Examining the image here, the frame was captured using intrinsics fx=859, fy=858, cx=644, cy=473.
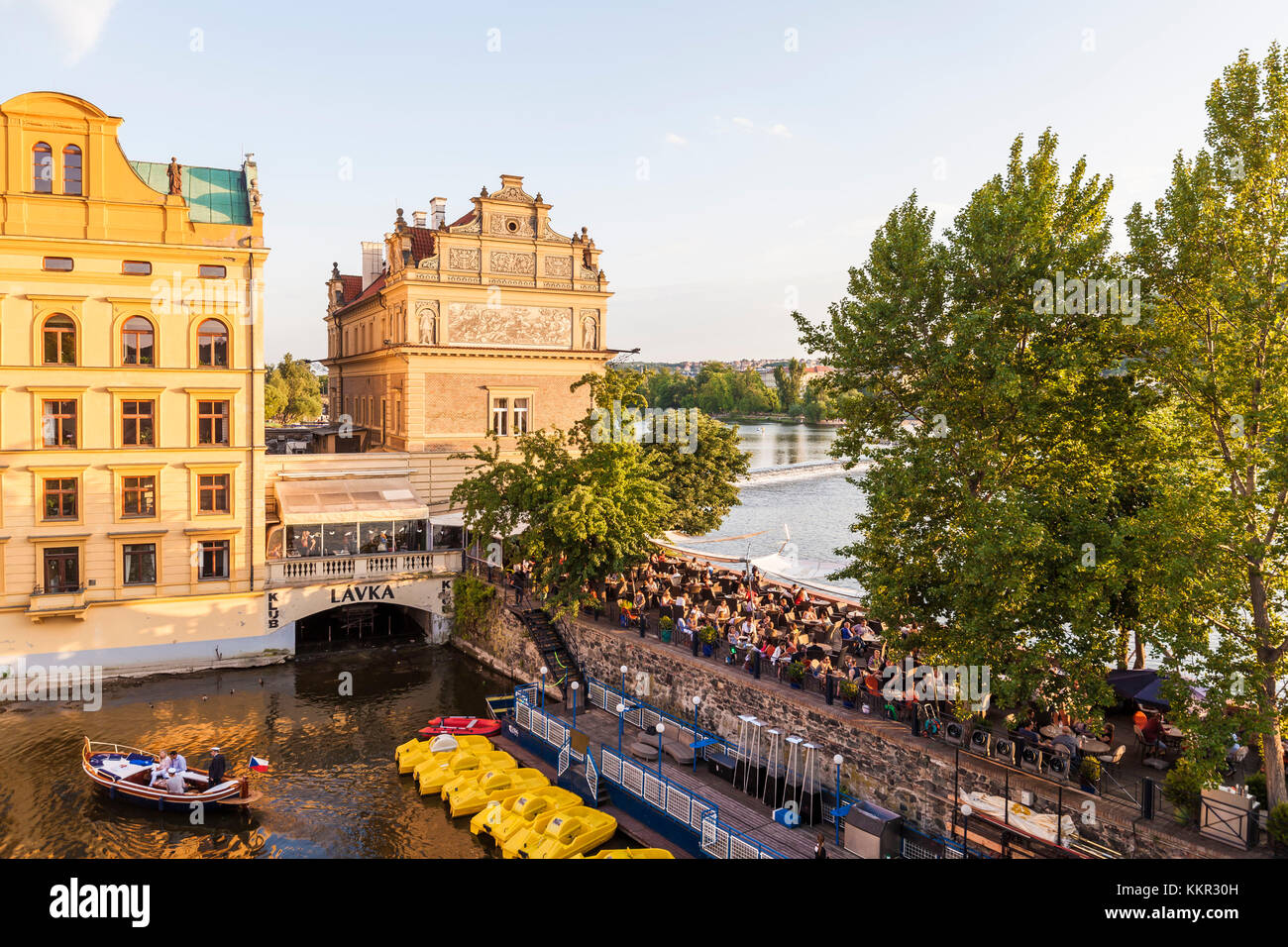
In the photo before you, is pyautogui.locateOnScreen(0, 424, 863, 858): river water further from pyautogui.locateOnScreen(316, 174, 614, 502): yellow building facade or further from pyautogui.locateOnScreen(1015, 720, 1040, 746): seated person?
pyautogui.locateOnScreen(1015, 720, 1040, 746): seated person

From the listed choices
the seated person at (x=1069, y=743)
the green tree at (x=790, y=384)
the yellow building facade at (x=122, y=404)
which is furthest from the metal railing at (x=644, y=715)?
the green tree at (x=790, y=384)

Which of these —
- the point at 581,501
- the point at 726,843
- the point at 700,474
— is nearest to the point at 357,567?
the point at 581,501

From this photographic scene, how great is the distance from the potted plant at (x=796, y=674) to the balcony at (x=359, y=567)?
16.5 meters

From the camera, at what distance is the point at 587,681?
27.1m

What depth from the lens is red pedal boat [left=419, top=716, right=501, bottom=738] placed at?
24703mm

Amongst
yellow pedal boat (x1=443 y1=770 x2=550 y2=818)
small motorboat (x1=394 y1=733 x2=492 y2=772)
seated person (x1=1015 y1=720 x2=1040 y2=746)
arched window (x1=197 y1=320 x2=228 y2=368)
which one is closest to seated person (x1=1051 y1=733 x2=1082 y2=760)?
seated person (x1=1015 y1=720 x2=1040 y2=746)

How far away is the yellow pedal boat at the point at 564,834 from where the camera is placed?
1791cm

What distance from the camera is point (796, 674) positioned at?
2144 cm

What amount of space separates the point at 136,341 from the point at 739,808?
24.7 meters

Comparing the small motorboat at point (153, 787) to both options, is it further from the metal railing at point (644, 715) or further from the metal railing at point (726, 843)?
the metal railing at point (726, 843)

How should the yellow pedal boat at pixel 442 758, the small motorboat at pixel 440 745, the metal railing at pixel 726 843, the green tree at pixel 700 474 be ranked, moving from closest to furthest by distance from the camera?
the metal railing at pixel 726 843 < the yellow pedal boat at pixel 442 758 < the small motorboat at pixel 440 745 < the green tree at pixel 700 474

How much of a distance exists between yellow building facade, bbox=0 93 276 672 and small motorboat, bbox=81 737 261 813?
8760 millimetres
